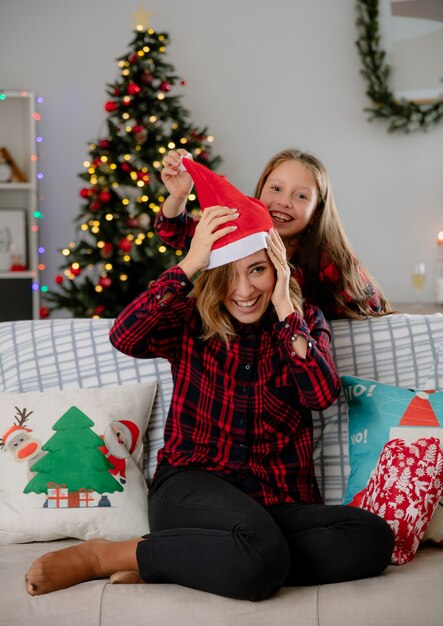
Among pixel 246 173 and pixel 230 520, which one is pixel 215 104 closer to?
pixel 246 173

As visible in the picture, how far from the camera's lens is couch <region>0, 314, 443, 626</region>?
147 cm

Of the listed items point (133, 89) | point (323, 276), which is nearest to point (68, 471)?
point (323, 276)

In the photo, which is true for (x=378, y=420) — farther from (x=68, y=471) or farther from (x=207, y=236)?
(x=68, y=471)

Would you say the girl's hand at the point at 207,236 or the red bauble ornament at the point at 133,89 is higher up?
the red bauble ornament at the point at 133,89

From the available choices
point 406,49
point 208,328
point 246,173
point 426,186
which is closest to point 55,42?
point 246,173

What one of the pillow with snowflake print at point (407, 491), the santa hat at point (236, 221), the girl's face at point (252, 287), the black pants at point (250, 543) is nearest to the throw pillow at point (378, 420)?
the pillow with snowflake print at point (407, 491)

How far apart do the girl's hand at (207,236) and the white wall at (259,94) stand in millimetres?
2891

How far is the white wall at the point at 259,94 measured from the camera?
4516 mm

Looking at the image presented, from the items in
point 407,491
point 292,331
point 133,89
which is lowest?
point 407,491

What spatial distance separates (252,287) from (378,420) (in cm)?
44

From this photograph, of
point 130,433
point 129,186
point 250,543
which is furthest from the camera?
point 129,186

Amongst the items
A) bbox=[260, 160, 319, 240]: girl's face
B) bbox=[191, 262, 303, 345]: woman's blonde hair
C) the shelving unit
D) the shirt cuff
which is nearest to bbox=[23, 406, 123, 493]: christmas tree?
bbox=[191, 262, 303, 345]: woman's blonde hair

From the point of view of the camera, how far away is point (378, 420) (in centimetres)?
187

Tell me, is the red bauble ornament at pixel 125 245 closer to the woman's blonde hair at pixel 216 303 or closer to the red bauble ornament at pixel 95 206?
the red bauble ornament at pixel 95 206
